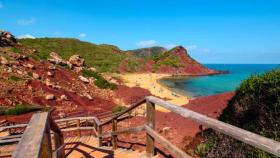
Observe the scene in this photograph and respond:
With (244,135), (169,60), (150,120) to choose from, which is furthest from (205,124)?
(169,60)

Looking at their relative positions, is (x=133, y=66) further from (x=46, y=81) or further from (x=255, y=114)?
(x=255, y=114)

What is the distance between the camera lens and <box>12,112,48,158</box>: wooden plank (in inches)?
56.6

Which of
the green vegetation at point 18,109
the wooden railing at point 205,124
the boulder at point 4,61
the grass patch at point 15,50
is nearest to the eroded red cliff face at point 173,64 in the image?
the grass patch at point 15,50

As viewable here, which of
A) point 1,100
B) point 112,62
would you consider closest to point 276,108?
point 1,100

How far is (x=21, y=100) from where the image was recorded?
742 inches

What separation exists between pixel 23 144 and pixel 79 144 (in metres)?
6.89

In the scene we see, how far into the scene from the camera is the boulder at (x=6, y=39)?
2642 cm

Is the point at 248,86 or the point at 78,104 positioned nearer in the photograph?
the point at 248,86

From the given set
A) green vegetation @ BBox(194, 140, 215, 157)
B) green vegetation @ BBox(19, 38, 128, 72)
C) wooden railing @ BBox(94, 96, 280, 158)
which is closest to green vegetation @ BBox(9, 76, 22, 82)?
wooden railing @ BBox(94, 96, 280, 158)

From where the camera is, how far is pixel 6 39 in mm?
27328

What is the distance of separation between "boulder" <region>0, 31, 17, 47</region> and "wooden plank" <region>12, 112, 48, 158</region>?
27567 mm

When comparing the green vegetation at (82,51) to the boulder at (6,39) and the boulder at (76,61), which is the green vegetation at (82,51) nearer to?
the boulder at (76,61)

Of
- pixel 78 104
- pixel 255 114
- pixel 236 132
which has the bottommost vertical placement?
pixel 78 104

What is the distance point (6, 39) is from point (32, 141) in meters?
29.5
